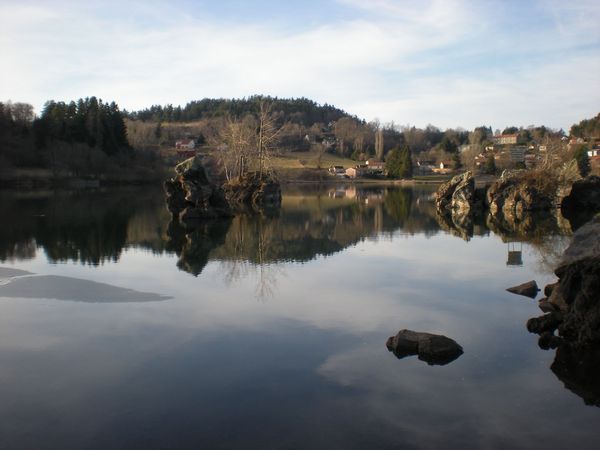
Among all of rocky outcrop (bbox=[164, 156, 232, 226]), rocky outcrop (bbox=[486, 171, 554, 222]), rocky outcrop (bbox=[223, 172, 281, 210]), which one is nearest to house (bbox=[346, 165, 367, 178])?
rocky outcrop (bbox=[223, 172, 281, 210])

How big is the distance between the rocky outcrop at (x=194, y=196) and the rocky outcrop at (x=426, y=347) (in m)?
28.3

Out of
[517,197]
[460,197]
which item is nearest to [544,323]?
[517,197]

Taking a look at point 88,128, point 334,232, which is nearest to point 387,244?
point 334,232

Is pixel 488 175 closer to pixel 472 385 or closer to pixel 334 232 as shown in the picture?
pixel 334 232

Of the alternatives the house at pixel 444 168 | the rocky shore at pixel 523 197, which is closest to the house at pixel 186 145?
the house at pixel 444 168

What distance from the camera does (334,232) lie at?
110ft

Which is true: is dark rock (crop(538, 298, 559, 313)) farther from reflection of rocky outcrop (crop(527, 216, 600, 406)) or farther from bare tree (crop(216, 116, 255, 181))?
bare tree (crop(216, 116, 255, 181))

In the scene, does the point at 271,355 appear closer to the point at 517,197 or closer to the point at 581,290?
the point at 581,290

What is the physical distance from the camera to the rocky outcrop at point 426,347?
446 inches

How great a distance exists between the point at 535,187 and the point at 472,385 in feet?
151

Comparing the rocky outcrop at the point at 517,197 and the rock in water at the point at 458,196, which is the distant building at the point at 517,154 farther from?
the rock in water at the point at 458,196

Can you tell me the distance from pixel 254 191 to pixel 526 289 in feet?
140

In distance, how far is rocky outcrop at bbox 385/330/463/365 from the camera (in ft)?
37.2

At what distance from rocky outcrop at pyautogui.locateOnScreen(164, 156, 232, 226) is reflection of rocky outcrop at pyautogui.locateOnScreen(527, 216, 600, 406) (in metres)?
28.3
